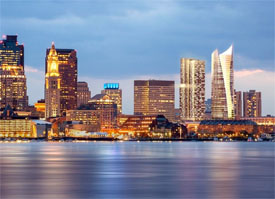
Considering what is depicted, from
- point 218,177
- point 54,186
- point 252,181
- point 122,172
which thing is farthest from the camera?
point 122,172

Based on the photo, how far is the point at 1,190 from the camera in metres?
55.1

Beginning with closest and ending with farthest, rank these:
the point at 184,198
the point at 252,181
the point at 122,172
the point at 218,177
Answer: the point at 184,198 → the point at 252,181 → the point at 218,177 → the point at 122,172

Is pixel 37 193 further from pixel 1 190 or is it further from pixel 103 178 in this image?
pixel 103 178

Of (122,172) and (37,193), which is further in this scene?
(122,172)

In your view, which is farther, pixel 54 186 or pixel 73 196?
pixel 54 186

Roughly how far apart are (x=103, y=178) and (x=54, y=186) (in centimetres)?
1025

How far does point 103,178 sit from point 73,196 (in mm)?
17253

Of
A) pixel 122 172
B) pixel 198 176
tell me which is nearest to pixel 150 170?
pixel 122 172

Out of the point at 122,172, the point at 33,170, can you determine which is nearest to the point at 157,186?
the point at 122,172

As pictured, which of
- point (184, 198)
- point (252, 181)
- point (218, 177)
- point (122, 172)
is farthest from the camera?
point (122, 172)

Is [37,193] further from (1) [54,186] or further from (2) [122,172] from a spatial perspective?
(2) [122,172]

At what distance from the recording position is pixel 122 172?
78.1m

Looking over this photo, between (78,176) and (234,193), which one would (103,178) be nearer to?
(78,176)

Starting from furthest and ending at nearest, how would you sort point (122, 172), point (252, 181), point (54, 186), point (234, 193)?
1. point (122, 172)
2. point (252, 181)
3. point (54, 186)
4. point (234, 193)
